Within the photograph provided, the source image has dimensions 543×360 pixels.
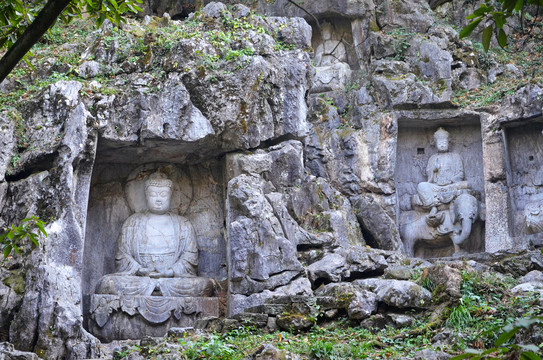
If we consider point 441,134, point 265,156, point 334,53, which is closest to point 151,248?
point 265,156

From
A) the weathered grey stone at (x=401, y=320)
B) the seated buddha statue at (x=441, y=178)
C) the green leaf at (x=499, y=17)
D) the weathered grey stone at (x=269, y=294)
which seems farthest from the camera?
the seated buddha statue at (x=441, y=178)

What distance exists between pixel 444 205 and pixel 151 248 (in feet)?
18.9

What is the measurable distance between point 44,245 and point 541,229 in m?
8.64

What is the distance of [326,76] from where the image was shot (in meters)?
17.8

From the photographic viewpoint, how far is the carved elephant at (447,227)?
15367 millimetres

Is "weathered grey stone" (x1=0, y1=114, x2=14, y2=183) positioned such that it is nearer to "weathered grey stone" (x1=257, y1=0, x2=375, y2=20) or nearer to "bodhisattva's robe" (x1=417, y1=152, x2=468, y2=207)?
"weathered grey stone" (x1=257, y1=0, x2=375, y2=20)

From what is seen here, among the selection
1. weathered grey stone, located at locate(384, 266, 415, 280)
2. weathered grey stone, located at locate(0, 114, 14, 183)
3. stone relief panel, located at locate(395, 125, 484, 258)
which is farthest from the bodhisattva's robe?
weathered grey stone, located at locate(0, 114, 14, 183)

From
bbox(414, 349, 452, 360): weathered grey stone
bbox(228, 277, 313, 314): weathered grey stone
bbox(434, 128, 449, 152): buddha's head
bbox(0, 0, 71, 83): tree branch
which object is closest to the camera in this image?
bbox(0, 0, 71, 83): tree branch

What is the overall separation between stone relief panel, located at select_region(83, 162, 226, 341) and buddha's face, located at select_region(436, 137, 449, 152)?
188 inches

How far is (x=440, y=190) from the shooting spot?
1597 cm

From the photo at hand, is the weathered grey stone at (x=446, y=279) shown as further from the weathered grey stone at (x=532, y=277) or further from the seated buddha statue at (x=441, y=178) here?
the seated buddha statue at (x=441, y=178)

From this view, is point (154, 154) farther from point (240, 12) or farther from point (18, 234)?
point (18, 234)

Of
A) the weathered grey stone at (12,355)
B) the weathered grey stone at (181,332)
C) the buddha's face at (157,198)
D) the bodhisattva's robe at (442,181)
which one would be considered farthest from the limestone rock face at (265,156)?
the weathered grey stone at (12,355)

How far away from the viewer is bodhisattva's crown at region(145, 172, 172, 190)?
47.5ft
